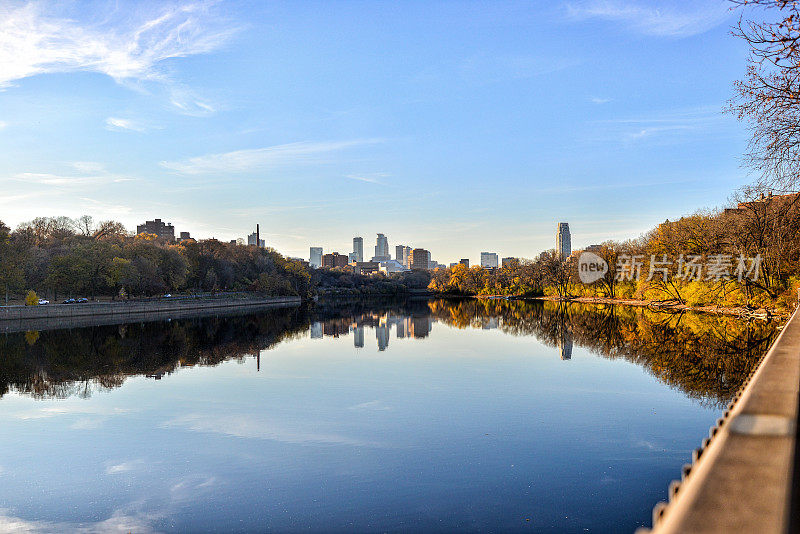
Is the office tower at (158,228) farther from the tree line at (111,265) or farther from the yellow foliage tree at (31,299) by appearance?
the yellow foliage tree at (31,299)

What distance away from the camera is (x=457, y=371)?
73.0 feet

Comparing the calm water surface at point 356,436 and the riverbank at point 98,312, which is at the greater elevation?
the riverbank at point 98,312

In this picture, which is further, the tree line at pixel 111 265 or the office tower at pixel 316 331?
the tree line at pixel 111 265

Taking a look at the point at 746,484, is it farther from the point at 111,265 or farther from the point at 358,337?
the point at 111,265

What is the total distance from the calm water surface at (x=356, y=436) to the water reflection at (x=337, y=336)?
0.27m

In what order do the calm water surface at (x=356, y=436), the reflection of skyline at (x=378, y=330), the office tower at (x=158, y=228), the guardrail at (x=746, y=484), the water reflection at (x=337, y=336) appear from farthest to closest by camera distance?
Answer: the office tower at (x=158, y=228) < the reflection of skyline at (x=378, y=330) < the water reflection at (x=337, y=336) < the calm water surface at (x=356, y=436) < the guardrail at (x=746, y=484)

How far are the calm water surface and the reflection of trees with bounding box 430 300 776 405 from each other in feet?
0.67

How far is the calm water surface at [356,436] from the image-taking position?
8.73 metres

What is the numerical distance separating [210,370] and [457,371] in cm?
1134

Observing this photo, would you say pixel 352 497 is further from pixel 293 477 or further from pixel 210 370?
pixel 210 370

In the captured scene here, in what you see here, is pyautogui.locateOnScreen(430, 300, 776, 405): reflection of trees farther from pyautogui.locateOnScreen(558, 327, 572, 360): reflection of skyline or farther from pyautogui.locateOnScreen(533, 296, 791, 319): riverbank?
pyautogui.locateOnScreen(533, 296, 791, 319): riverbank

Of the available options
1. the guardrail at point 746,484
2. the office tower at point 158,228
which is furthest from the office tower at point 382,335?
the office tower at point 158,228

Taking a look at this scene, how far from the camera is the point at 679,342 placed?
29797 millimetres

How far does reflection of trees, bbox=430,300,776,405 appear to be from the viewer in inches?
774
